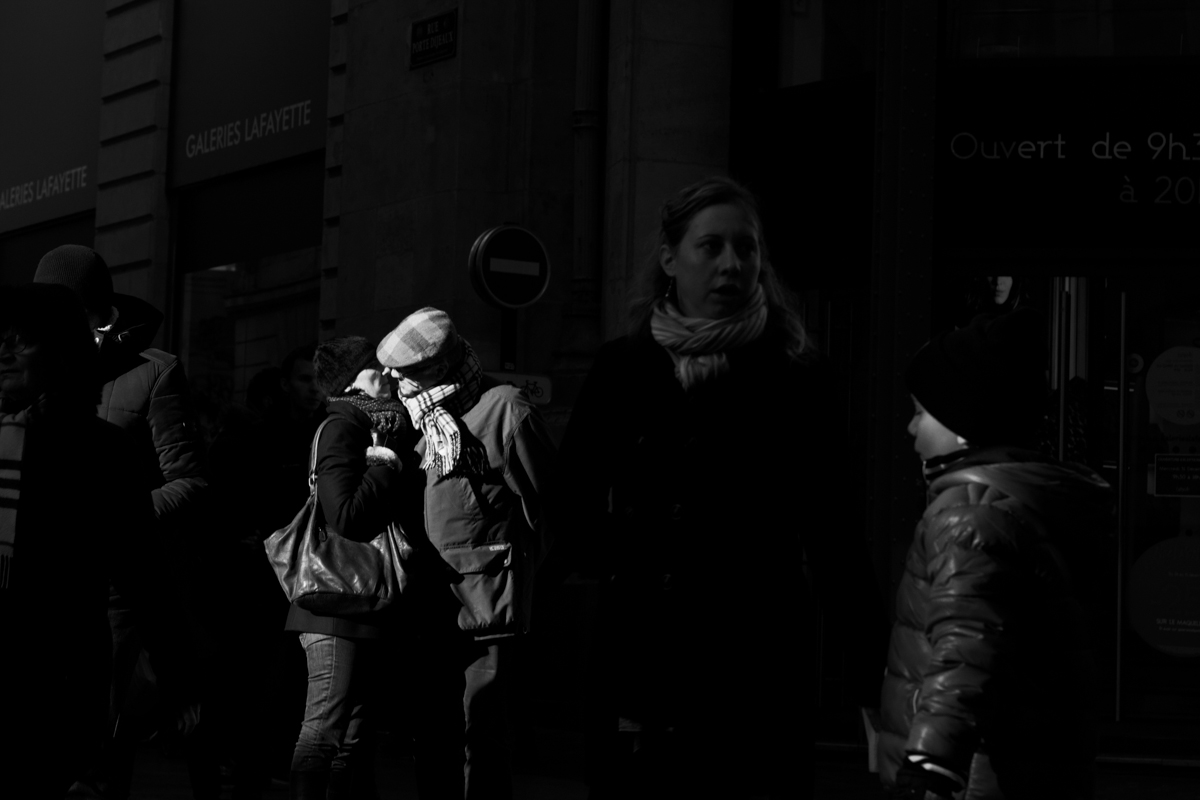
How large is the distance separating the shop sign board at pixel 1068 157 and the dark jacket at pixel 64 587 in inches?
268

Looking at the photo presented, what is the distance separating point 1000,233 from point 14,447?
716 centimetres

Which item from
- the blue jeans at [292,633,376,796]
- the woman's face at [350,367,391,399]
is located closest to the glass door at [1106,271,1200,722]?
the woman's face at [350,367,391,399]

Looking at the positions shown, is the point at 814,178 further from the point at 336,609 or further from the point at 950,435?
the point at 950,435

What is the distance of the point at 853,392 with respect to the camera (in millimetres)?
10750

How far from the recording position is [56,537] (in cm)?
407

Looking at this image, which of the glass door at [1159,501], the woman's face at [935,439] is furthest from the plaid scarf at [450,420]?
the glass door at [1159,501]

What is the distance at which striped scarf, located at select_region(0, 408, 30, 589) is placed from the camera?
3.94m

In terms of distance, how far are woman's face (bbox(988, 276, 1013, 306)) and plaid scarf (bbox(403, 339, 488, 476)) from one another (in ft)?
15.4

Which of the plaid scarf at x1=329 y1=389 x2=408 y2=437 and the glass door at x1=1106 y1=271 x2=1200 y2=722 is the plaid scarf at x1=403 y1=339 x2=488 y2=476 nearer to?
the plaid scarf at x1=329 y1=389 x2=408 y2=437

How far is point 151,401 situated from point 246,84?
10758 millimetres

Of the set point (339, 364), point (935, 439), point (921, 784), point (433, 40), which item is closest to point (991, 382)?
point (935, 439)

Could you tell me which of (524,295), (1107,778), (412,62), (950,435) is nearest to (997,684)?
(950,435)

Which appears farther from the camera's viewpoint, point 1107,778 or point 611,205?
point 611,205

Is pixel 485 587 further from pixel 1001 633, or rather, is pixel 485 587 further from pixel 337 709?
pixel 1001 633
